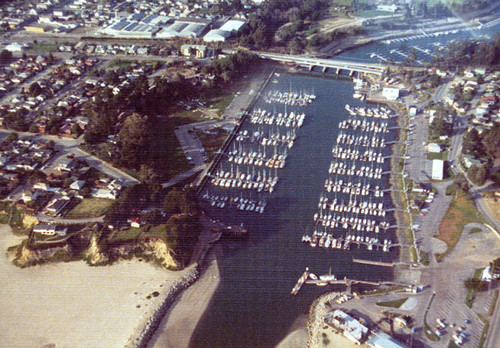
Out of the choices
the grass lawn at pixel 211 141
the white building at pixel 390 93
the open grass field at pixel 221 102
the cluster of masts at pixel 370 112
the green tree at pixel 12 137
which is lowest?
the grass lawn at pixel 211 141

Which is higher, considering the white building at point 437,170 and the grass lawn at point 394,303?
the white building at point 437,170

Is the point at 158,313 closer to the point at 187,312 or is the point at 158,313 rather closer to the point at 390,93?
the point at 187,312

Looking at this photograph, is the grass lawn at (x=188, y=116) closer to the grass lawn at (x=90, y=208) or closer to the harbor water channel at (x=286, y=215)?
the harbor water channel at (x=286, y=215)

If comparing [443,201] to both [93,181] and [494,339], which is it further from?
[93,181]

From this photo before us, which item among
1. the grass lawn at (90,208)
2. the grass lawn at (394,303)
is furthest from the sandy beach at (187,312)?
the grass lawn at (394,303)

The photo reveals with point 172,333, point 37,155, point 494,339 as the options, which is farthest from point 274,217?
point 37,155

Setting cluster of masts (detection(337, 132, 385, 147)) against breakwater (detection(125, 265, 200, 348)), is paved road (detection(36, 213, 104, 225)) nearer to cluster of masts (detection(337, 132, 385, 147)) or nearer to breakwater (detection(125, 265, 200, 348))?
breakwater (detection(125, 265, 200, 348))
